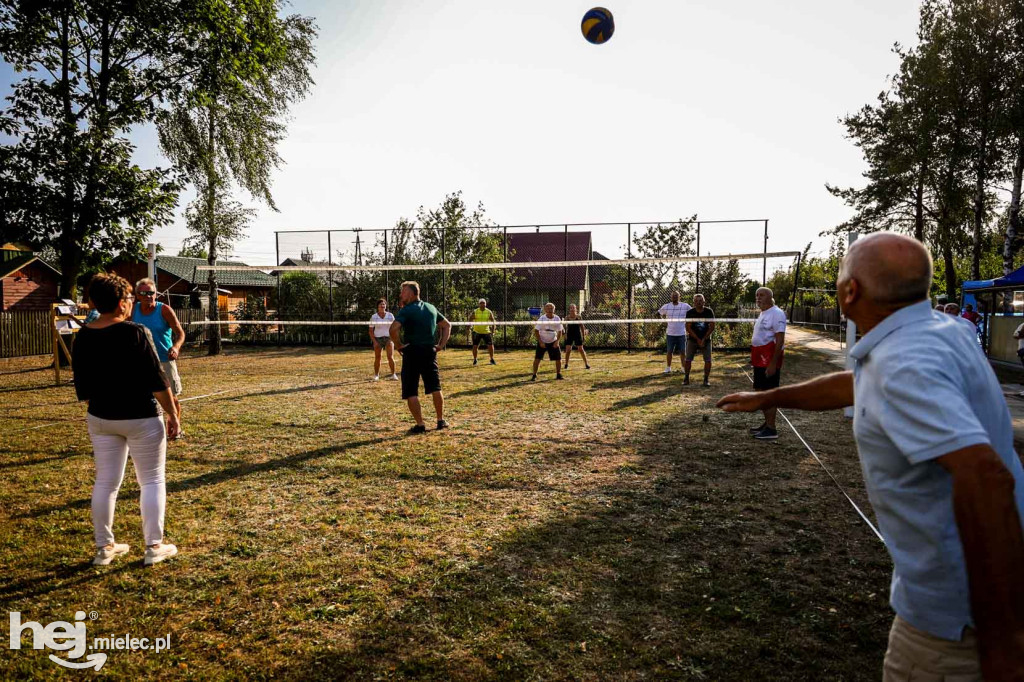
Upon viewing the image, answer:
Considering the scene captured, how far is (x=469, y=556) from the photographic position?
410 cm

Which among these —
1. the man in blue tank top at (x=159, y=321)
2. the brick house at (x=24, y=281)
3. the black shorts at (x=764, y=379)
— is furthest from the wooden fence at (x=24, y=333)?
the black shorts at (x=764, y=379)

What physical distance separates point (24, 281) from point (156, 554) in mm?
37841

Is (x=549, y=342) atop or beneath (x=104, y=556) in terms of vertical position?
atop

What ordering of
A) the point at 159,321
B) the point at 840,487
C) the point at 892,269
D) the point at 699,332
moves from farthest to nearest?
1. the point at 699,332
2. the point at 159,321
3. the point at 840,487
4. the point at 892,269

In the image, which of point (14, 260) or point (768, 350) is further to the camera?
point (14, 260)

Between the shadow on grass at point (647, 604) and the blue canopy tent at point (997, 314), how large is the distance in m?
17.3

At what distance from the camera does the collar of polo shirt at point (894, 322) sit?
1436 millimetres

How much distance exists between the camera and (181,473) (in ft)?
19.8

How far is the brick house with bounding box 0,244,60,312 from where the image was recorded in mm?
30453

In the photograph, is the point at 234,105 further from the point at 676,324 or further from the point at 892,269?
the point at 892,269

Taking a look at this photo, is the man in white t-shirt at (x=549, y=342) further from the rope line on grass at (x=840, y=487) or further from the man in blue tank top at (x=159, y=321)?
the man in blue tank top at (x=159, y=321)

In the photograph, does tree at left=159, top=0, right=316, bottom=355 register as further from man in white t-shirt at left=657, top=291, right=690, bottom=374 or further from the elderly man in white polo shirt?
the elderly man in white polo shirt

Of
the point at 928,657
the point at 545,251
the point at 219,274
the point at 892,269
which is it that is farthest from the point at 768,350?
the point at 219,274

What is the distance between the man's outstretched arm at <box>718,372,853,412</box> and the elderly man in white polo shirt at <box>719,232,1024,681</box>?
0.55 m
